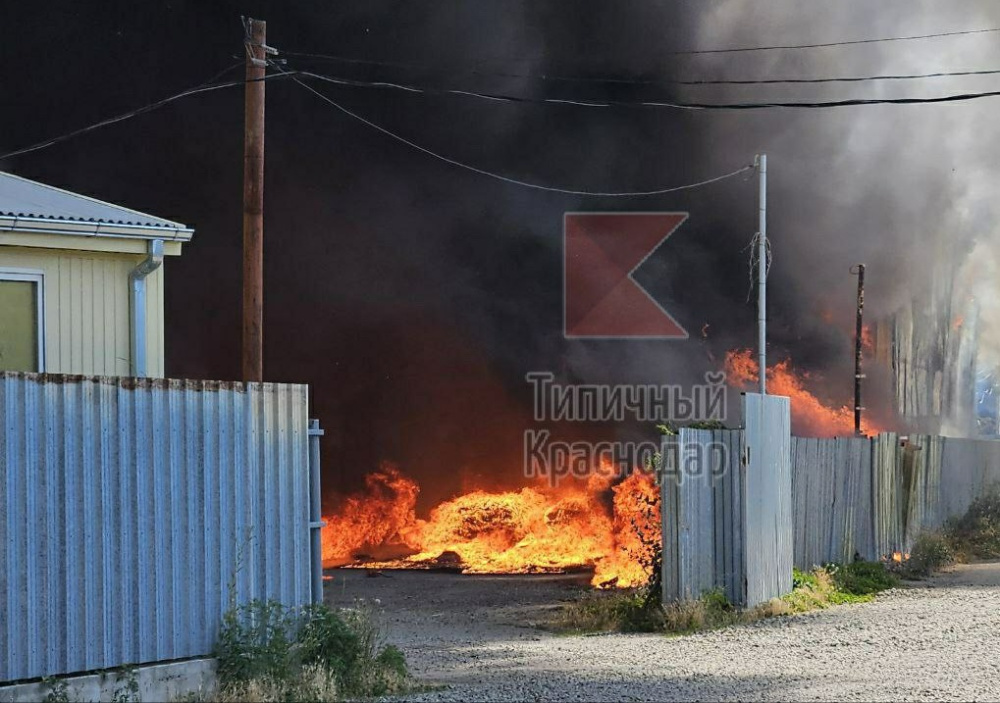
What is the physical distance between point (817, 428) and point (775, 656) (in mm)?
25725

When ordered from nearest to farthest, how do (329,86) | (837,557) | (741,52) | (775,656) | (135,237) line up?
(775,656), (135,237), (837,557), (329,86), (741,52)

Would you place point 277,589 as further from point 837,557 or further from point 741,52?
point 741,52

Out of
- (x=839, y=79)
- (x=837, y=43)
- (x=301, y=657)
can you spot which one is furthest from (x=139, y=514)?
(x=837, y=43)

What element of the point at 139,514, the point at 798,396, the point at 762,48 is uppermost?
the point at 762,48

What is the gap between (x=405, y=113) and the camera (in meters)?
31.6

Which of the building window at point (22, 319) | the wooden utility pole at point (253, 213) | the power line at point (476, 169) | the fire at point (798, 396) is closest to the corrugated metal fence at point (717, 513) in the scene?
the wooden utility pole at point (253, 213)

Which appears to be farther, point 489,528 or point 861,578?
point 489,528

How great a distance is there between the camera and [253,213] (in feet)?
41.5

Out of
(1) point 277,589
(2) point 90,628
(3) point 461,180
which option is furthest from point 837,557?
(3) point 461,180

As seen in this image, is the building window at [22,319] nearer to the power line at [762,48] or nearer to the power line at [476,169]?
the power line at [762,48]

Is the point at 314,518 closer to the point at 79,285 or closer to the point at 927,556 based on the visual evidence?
the point at 79,285

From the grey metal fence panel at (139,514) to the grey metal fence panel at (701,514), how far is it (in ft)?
17.5

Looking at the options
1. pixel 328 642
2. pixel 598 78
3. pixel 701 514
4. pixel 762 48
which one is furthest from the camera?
pixel 762 48

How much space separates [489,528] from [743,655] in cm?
1509
